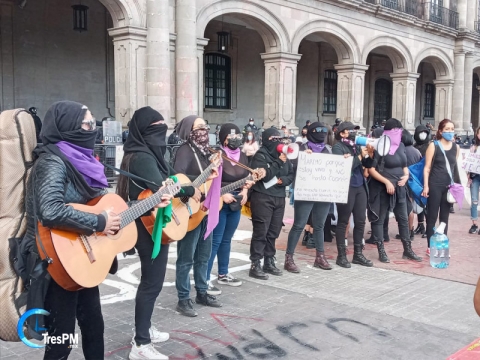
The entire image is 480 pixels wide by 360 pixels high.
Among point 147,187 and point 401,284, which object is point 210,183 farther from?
point 401,284

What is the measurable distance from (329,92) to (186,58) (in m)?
14.2

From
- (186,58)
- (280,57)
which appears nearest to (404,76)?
(280,57)

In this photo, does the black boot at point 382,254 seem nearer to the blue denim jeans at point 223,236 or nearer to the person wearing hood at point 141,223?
the blue denim jeans at point 223,236

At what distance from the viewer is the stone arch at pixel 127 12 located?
13.3m

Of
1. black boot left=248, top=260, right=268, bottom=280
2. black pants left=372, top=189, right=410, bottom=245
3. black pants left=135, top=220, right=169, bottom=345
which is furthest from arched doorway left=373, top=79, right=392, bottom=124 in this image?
black pants left=135, top=220, right=169, bottom=345

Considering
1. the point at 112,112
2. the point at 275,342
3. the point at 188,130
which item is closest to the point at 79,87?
the point at 112,112

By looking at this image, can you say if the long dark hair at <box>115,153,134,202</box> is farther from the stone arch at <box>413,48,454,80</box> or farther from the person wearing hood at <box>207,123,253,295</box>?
the stone arch at <box>413,48,454,80</box>

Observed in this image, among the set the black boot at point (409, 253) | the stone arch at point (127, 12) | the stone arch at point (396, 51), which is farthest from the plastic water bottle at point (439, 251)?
the stone arch at point (396, 51)

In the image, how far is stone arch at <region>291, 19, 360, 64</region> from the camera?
18.2 meters

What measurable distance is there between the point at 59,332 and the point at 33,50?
15070 millimetres

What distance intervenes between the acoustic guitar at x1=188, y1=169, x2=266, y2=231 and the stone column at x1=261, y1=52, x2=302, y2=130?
12.1 m

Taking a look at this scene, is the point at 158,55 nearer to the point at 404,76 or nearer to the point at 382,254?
the point at 382,254

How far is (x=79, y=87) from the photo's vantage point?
17453mm

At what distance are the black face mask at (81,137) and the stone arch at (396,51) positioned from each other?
65.1ft
